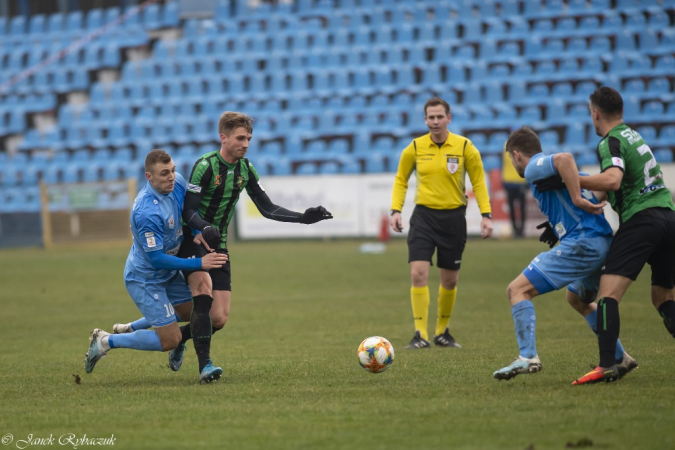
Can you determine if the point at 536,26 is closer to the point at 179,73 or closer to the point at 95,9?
the point at 179,73

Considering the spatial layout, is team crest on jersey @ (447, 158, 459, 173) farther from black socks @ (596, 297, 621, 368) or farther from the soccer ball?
black socks @ (596, 297, 621, 368)

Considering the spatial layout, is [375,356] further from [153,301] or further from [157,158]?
Result: [157,158]

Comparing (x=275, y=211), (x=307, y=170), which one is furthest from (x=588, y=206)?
(x=307, y=170)

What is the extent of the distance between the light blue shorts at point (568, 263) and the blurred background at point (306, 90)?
15.7 meters

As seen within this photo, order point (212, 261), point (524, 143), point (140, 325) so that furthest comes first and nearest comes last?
point (140, 325), point (212, 261), point (524, 143)

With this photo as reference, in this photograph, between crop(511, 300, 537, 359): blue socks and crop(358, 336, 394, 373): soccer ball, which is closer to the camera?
crop(511, 300, 537, 359): blue socks

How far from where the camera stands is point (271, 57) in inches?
1112

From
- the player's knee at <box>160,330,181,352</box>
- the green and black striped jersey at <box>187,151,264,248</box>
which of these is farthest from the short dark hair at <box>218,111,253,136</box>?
the player's knee at <box>160,330,181,352</box>

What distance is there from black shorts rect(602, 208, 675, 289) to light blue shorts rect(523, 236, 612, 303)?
83 mm

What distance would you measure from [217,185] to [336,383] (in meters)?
1.83

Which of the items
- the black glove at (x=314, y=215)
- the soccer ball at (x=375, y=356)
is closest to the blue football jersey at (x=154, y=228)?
the black glove at (x=314, y=215)

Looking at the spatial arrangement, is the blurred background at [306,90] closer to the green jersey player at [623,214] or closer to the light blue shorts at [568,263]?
the green jersey player at [623,214]

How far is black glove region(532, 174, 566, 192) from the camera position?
589cm

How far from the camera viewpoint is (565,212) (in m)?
6.03
